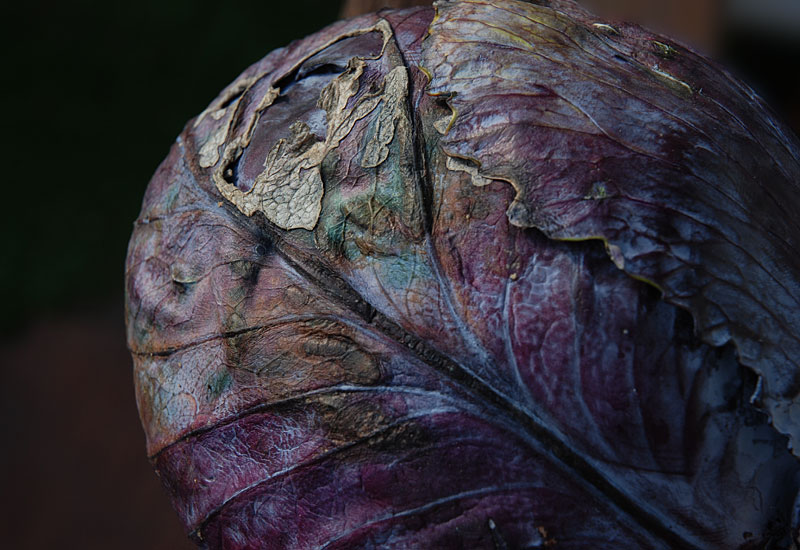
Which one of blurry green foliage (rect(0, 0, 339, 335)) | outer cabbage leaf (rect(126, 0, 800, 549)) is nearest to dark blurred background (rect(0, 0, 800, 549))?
blurry green foliage (rect(0, 0, 339, 335))

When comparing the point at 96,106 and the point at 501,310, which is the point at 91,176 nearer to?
the point at 96,106

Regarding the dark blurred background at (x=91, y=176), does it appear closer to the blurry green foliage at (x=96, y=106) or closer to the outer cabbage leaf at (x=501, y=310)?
the blurry green foliage at (x=96, y=106)

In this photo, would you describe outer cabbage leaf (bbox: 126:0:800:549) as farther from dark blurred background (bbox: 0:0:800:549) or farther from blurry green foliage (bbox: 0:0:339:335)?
blurry green foliage (bbox: 0:0:339:335)

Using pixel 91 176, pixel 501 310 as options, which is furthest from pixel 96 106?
pixel 501 310

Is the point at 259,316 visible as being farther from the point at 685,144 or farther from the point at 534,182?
the point at 685,144

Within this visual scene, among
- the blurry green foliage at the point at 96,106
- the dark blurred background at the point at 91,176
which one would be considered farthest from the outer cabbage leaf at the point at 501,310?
the blurry green foliage at the point at 96,106

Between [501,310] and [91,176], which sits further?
Answer: [91,176]

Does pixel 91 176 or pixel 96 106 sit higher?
pixel 96 106

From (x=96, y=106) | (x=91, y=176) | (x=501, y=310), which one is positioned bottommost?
(x=91, y=176)
